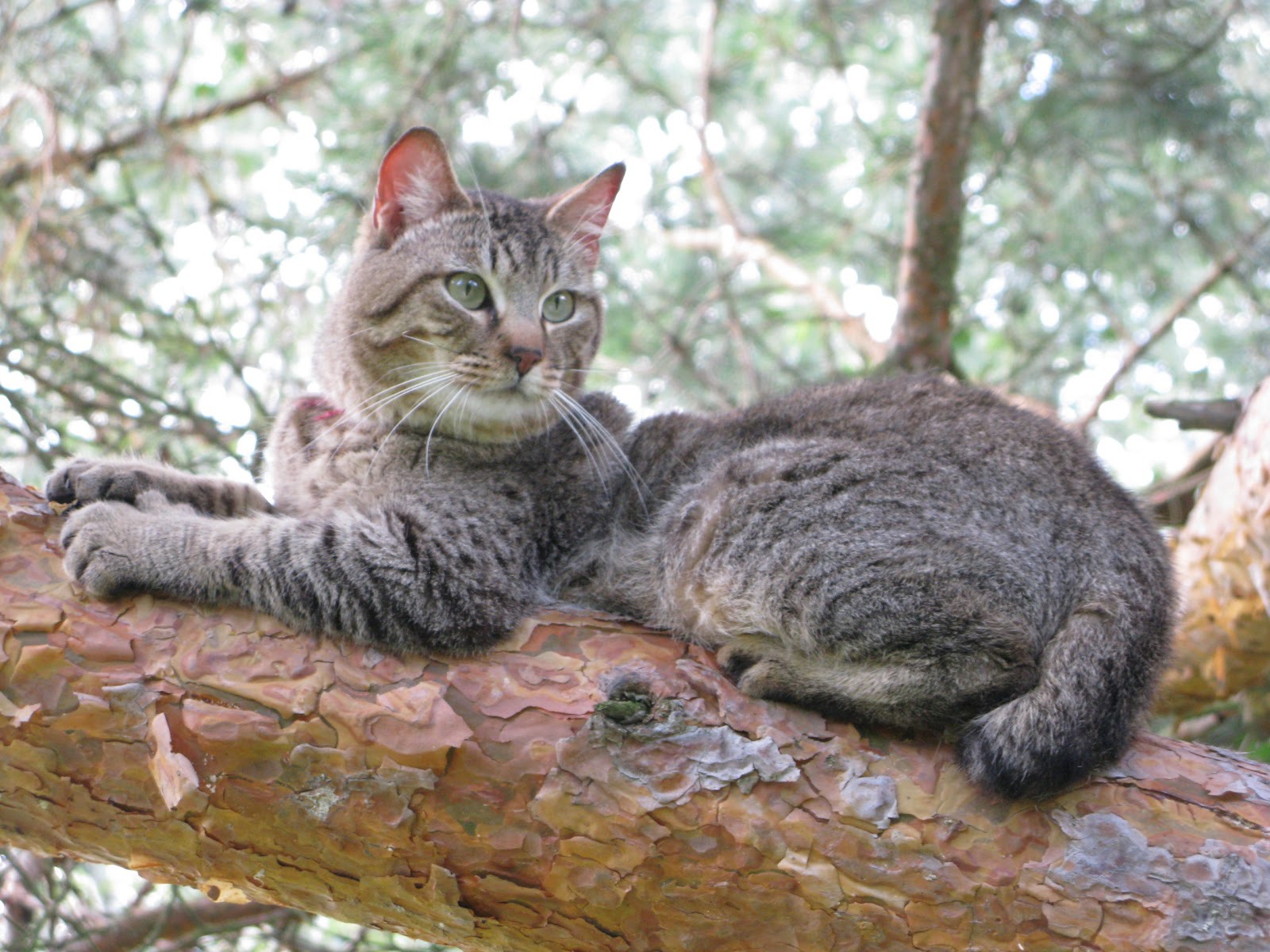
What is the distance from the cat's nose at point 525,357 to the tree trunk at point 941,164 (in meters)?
1.94

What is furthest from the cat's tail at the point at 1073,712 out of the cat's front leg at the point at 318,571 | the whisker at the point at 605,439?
the whisker at the point at 605,439

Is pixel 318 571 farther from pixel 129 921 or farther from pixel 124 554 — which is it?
pixel 129 921

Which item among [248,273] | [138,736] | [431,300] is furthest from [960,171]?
[138,736]

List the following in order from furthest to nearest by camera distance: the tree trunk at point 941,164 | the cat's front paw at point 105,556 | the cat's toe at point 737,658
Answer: the tree trunk at point 941,164 → the cat's toe at point 737,658 → the cat's front paw at point 105,556

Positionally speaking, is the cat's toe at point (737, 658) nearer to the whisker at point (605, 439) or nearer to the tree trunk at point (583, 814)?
the tree trunk at point (583, 814)

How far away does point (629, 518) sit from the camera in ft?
11.3

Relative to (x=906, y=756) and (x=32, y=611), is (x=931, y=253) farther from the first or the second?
(x=32, y=611)

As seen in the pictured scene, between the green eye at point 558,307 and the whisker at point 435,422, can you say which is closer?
the whisker at point 435,422

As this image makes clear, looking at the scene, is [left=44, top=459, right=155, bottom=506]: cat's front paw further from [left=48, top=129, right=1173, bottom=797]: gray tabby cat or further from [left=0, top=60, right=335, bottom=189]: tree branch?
[left=0, top=60, right=335, bottom=189]: tree branch

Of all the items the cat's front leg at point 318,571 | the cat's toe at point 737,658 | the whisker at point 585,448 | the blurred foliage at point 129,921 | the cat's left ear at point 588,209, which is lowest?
the blurred foliage at point 129,921

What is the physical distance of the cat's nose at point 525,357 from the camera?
10.5 ft

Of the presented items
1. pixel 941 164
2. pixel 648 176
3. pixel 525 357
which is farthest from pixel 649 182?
pixel 525 357

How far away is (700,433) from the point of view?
3.54m

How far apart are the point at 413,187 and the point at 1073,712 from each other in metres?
2.46
